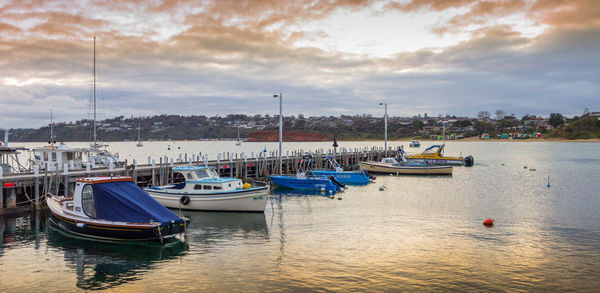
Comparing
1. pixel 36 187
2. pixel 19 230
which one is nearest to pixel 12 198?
pixel 36 187

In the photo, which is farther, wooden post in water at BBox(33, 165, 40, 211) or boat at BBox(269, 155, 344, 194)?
boat at BBox(269, 155, 344, 194)

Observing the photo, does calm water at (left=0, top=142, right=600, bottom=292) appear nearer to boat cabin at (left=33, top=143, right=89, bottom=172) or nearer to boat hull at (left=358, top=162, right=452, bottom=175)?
boat cabin at (left=33, top=143, right=89, bottom=172)

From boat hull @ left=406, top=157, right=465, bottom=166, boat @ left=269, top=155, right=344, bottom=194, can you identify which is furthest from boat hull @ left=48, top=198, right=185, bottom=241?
boat hull @ left=406, top=157, right=465, bottom=166

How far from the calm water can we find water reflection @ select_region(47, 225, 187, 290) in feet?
0.15

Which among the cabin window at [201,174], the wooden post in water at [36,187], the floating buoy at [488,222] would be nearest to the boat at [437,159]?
the floating buoy at [488,222]

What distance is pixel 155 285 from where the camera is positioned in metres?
15.5

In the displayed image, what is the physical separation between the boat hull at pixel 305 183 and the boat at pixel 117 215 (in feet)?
71.4

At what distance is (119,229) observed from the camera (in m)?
20.3

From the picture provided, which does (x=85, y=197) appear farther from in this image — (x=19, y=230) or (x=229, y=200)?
(x=229, y=200)

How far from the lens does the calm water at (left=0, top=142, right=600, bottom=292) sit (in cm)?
1576

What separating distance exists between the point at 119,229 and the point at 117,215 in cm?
74

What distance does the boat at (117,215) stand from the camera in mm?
20203

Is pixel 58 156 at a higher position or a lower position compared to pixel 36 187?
higher

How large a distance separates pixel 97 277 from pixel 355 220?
51.6ft
